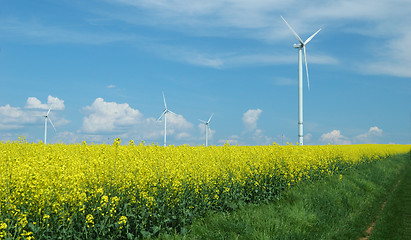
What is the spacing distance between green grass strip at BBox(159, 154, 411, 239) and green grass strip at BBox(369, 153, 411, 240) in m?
0.33

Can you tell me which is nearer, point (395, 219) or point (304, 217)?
point (304, 217)

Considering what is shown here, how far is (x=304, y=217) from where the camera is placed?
10.1 m

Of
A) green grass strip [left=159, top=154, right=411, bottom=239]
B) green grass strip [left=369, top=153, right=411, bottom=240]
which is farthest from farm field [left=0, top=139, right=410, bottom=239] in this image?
green grass strip [left=369, top=153, right=411, bottom=240]

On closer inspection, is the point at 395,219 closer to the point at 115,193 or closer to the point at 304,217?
the point at 304,217

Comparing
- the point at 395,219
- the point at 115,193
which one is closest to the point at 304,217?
the point at 395,219

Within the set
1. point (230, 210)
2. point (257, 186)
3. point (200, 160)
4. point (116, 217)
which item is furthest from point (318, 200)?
point (116, 217)

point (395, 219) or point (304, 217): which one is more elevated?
point (304, 217)

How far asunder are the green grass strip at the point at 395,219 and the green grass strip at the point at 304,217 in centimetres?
33

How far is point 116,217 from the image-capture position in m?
8.04

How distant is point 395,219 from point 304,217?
14.8 ft

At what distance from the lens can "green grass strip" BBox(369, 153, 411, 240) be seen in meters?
10.6

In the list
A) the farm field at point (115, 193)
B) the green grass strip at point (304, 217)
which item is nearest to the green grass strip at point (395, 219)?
the green grass strip at point (304, 217)

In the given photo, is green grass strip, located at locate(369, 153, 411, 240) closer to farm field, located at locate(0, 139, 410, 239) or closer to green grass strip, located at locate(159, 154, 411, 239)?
green grass strip, located at locate(159, 154, 411, 239)

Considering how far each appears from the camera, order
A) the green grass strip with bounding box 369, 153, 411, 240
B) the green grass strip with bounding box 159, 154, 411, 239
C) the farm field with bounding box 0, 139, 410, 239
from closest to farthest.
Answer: the farm field with bounding box 0, 139, 410, 239 → the green grass strip with bounding box 159, 154, 411, 239 → the green grass strip with bounding box 369, 153, 411, 240
